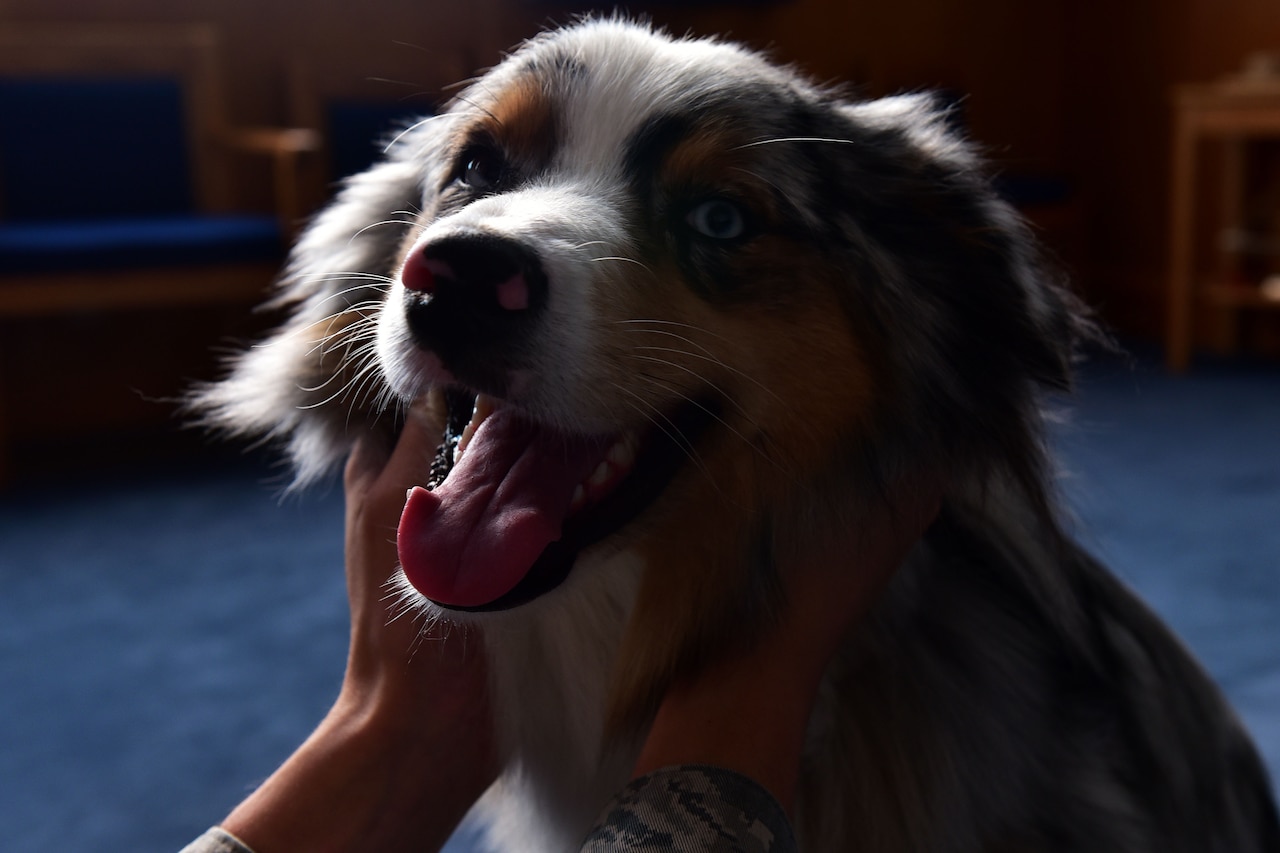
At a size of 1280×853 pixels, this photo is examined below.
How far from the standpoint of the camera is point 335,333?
1198 millimetres

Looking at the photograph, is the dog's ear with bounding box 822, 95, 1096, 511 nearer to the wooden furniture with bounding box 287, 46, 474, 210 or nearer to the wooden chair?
the wooden chair

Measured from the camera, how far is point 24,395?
4227 millimetres

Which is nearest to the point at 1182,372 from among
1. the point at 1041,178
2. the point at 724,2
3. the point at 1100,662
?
the point at 1041,178

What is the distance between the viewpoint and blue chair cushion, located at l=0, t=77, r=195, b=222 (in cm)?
407

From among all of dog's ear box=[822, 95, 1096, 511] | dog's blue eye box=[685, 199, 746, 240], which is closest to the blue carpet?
dog's ear box=[822, 95, 1096, 511]

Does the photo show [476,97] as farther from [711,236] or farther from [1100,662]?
[1100,662]

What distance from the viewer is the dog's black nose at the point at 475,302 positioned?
93 cm

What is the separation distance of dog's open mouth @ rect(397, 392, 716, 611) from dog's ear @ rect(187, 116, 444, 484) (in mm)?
169

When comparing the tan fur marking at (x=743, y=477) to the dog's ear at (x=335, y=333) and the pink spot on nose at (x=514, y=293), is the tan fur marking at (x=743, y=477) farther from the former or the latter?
the dog's ear at (x=335, y=333)

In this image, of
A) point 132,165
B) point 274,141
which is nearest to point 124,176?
point 132,165

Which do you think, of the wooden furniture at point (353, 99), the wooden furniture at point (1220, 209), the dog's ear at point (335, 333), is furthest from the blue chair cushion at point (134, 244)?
the wooden furniture at point (1220, 209)

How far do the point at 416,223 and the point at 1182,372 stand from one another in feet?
14.6

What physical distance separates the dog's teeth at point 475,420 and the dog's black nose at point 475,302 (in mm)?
108

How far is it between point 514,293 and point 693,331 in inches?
7.9
